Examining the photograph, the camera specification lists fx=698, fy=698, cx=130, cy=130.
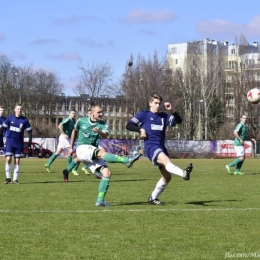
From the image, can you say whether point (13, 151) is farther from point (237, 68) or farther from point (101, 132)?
point (237, 68)

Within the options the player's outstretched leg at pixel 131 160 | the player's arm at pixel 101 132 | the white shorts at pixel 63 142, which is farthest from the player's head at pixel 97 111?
the white shorts at pixel 63 142

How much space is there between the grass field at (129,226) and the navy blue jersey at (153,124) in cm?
125

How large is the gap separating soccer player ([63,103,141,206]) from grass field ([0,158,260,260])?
57cm

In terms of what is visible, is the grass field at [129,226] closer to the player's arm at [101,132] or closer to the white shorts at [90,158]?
the white shorts at [90,158]

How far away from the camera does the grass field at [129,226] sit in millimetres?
8086

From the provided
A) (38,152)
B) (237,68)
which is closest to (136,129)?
(38,152)

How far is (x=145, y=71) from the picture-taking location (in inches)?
3191

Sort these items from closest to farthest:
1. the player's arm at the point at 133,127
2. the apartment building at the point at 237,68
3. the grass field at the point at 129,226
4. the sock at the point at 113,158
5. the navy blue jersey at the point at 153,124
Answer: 1. the grass field at the point at 129,226
2. the sock at the point at 113,158
3. the player's arm at the point at 133,127
4. the navy blue jersey at the point at 153,124
5. the apartment building at the point at 237,68

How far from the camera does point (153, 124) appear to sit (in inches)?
527

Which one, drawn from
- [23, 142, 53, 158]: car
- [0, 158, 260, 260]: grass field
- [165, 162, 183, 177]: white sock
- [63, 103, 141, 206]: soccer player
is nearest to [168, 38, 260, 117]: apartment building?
[23, 142, 53, 158]: car

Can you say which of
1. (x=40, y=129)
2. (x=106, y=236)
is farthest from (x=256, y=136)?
(x=106, y=236)

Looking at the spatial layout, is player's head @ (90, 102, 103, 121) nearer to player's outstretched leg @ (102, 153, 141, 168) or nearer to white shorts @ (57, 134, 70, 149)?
player's outstretched leg @ (102, 153, 141, 168)

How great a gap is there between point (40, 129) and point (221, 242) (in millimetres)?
88560

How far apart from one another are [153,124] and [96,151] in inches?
47.7
